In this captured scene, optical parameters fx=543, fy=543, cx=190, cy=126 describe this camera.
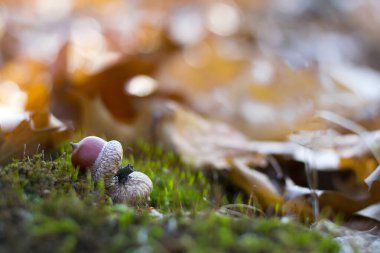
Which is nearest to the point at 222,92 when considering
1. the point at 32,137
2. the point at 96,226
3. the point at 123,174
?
the point at 32,137

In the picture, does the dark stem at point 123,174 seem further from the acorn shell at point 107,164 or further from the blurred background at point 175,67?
the blurred background at point 175,67

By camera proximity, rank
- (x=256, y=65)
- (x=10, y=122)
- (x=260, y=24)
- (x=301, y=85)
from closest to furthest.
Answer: (x=10, y=122) < (x=301, y=85) < (x=256, y=65) < (x=260, y=24)

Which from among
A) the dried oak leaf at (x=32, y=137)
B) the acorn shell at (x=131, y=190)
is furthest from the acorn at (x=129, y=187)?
the dried oak leaf at (x=32, y=137)

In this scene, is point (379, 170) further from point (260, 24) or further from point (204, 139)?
point (260, 24)

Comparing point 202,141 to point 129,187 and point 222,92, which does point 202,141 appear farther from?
point 222,92

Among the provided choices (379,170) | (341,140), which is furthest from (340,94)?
(379,170)

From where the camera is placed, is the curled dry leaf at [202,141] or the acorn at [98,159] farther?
the curled dry leaf at [202,141]

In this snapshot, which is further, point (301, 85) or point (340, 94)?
point (340, 94)

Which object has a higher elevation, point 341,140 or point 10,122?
point 10,122
